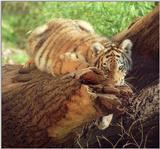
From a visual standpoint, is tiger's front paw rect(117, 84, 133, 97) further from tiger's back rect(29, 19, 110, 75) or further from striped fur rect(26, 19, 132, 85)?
tiger's back rect(29, 19, 110, 75)

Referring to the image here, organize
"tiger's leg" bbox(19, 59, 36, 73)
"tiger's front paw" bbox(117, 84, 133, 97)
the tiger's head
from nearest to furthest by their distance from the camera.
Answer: "tiger's front paw" bbox(117, 84, 133, 97) → the tiger's head → "tiger's leg" bbox(19, 59, 36, 73)

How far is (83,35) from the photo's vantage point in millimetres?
3059

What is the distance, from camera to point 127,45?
2955 mm

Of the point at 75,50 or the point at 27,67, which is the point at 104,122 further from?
the point at 27,67

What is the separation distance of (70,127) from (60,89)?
0.89ft

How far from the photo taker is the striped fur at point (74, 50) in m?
2.93

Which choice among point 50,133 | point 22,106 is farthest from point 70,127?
point 22,106

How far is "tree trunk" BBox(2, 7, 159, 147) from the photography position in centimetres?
286

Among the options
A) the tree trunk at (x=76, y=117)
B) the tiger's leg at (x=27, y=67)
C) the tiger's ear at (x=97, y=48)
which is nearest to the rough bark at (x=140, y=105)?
the tree trunk at (x=76, y=117)

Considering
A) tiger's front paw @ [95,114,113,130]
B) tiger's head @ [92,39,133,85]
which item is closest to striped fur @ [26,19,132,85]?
tiger's head @ [92,39,133,85]

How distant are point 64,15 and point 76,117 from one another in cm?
72

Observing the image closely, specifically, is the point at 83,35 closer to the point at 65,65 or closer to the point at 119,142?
the point at 65,65

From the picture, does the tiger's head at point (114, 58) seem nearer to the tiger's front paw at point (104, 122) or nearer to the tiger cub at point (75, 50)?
the tiger cub at point (75, 50)

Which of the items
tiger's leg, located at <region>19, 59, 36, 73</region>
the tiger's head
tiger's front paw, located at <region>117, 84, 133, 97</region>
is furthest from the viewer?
tiger's leg, located at <region>19, 59, 36, 73</region>
